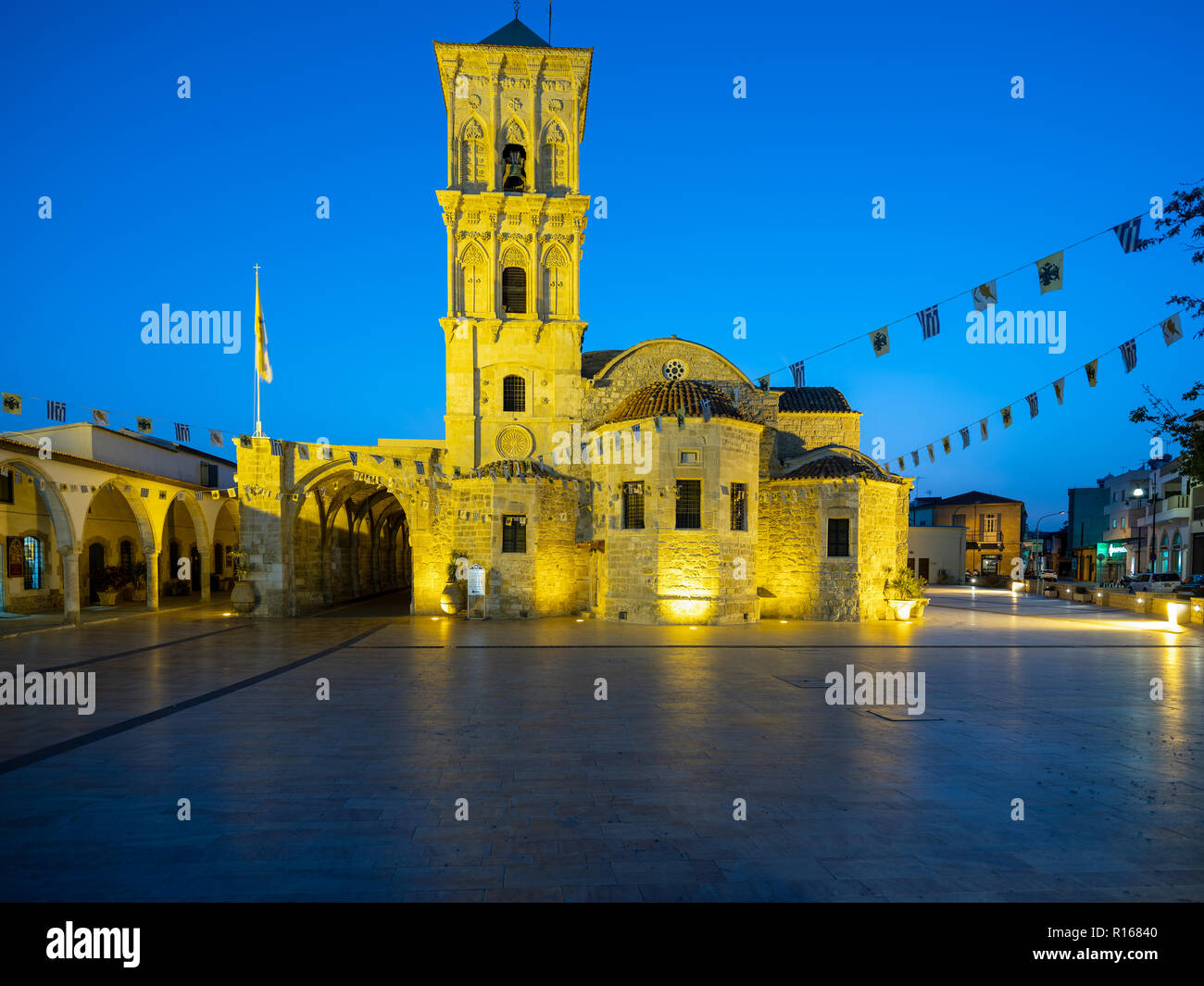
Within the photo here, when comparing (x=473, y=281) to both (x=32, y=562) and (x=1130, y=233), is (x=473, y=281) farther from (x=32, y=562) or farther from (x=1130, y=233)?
(x=1130, y=233)

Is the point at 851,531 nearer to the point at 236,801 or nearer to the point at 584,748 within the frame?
the point at 584,748

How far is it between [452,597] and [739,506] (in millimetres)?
9433

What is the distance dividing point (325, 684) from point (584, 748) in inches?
225

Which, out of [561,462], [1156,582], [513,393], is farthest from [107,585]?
[1156,582]

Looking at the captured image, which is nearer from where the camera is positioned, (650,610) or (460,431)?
(650,610)

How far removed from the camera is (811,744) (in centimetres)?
819

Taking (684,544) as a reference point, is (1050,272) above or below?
above

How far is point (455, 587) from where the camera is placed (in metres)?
23.0

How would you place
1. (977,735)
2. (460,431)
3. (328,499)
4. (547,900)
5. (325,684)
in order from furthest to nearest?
(328,499)
(460,431)
(325,684)
(977,735)
(547,900)

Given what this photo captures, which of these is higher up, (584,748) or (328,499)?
(328,499)

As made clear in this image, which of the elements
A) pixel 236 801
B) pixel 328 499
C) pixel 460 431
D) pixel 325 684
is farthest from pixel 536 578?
pixel 236 801

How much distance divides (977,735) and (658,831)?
5064mm

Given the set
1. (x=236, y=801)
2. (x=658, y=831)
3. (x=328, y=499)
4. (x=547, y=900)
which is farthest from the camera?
(x=328, y=499)

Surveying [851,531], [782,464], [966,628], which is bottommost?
[966,628]
